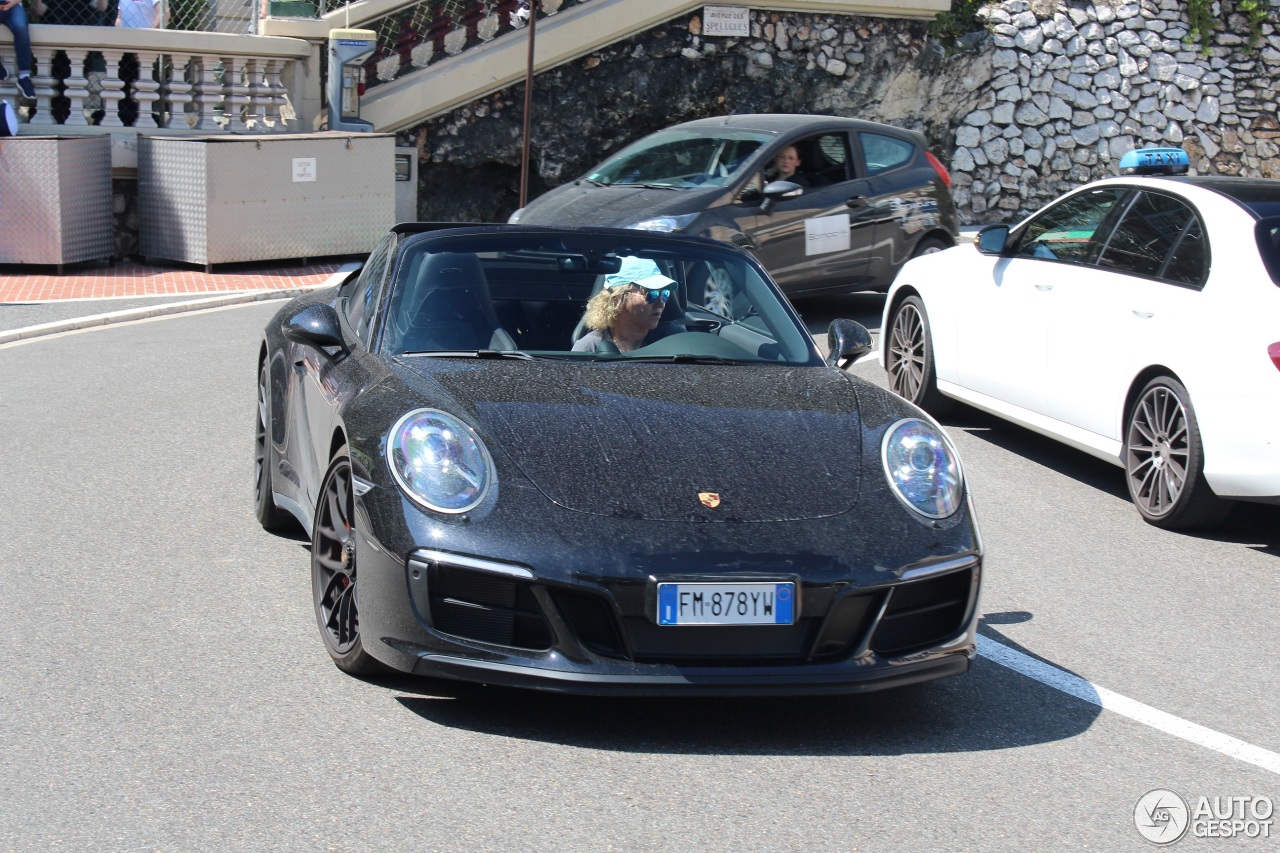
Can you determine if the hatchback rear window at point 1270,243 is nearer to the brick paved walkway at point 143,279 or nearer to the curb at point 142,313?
the curb at point 142,313

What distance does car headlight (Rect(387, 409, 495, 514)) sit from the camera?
436 centimetres

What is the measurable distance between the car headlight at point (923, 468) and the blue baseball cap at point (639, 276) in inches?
46.3

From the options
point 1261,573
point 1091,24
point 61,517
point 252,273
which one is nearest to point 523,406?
point 61,517

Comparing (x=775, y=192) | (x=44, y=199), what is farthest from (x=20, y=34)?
(x=775, y=192)

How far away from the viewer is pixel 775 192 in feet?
39.7

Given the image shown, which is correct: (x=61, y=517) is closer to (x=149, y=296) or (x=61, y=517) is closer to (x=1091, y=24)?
(x=149, y=296)

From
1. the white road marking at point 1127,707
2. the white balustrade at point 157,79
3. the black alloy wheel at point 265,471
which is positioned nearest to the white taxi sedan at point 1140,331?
the white road marking at point 1127,707

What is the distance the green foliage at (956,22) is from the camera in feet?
72.2

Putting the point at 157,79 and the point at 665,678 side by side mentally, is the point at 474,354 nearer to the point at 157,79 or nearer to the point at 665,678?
the point at 665,678

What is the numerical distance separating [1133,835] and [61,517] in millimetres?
4549

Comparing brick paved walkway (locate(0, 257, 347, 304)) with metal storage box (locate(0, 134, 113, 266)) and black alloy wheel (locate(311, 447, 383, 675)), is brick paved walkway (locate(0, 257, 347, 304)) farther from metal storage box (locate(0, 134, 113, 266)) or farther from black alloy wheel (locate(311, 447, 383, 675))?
black alloy wheel (locate(311, 447, 383, 675))

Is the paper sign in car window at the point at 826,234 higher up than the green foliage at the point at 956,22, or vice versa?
the green foliage at the point at 956,22

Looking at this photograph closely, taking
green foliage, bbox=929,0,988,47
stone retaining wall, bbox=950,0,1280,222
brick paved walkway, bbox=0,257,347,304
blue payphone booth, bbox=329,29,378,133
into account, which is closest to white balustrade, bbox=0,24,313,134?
blue payphone booth, bbox=329,29,378,133

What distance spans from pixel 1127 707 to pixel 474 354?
2323mm
